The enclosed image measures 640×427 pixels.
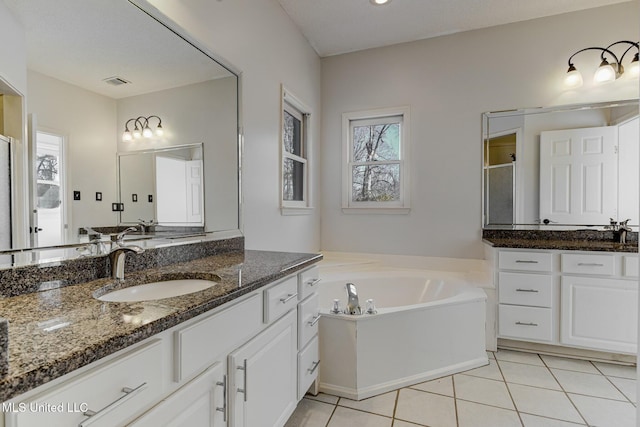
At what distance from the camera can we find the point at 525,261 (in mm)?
2424

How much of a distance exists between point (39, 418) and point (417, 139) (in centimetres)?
317

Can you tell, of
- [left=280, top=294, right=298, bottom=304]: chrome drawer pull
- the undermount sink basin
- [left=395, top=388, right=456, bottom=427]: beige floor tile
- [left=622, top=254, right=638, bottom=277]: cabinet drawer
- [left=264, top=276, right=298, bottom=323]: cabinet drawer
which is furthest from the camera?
[left=622, top=254, right=638, bottom=277]: cabinet drawer

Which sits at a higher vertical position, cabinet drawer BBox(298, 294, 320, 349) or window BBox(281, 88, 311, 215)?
window BBox(281, 88, 311, 215)

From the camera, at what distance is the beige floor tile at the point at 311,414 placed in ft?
5.45

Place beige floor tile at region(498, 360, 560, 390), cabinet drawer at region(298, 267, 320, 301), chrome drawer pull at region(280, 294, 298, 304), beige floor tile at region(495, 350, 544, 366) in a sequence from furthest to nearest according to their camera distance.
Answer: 1. beige floor tile at region(495, 350, 544, 366)
2. beige floor tile at region(498, 360, 560, 390)
3. cabinet drawer at region(298, 267, 320, 301)
4. chrome drawer pull at region(280, 294, 298, 304)

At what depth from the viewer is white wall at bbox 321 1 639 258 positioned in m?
2.72

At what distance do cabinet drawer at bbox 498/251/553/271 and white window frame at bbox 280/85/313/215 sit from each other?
171 centimetres

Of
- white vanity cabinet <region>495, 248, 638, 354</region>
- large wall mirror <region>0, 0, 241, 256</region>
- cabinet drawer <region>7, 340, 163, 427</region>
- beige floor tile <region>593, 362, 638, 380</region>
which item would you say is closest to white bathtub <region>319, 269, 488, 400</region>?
white vanity cabinet <region>495, 248, 638, 354</region>

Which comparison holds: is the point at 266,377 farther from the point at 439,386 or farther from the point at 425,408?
the point at 439,386

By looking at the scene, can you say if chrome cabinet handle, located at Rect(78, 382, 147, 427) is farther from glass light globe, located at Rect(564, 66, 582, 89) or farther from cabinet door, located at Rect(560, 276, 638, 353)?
glass light globe, located at Rect(564, 66, 582, 89)

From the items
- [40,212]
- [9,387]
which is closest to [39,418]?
[9,387]

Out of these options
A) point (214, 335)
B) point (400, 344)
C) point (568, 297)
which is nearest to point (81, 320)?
point (214, 335)

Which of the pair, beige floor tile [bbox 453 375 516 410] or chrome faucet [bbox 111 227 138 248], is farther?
beige floor tile [bbox 453 375 516 410]

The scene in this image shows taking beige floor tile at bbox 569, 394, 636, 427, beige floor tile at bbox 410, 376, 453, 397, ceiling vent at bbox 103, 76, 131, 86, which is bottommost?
beige floor tile at bbox 410, 376, 453, 397
